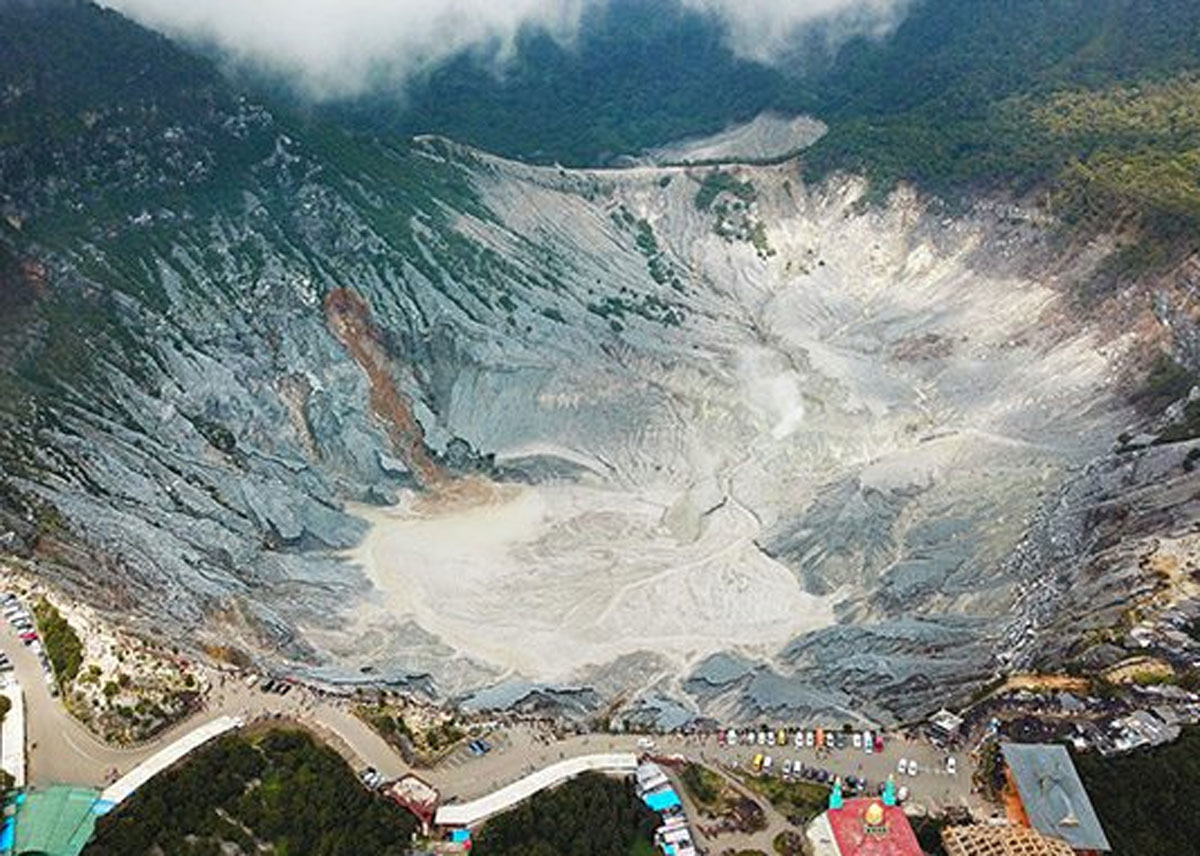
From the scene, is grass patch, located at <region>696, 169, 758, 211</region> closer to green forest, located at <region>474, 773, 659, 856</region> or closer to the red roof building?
green forest, located at <region>474, 773, 659, 856</region>

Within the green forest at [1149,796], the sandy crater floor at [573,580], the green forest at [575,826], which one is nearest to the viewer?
the green forest at [1149,796]

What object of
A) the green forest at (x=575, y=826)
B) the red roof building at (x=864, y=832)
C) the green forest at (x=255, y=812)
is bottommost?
the red roof building at (x=864, y=832)

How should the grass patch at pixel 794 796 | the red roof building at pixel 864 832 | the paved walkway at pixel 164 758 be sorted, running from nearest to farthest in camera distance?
the red roof building at pixel 864 832
the paved walkway at pixel 164 758
the grass patch at pixel 794 796

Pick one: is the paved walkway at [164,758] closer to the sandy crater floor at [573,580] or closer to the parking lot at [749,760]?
the parking lot at [749,760]

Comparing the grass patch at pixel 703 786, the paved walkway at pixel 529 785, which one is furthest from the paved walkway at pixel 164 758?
the grass patch at pixel 703 786

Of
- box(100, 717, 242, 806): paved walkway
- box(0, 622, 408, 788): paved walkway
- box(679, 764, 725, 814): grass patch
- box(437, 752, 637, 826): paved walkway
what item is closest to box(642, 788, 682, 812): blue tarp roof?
box(679, 764, 725, 814): grass patch

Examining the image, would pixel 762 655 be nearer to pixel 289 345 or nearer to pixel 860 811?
pixel 860 811

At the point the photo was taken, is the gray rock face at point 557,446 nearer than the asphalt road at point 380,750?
No

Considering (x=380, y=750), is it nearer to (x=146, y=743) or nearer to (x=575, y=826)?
(x=146, y=743)

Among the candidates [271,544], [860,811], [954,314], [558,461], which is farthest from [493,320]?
[860,811]
